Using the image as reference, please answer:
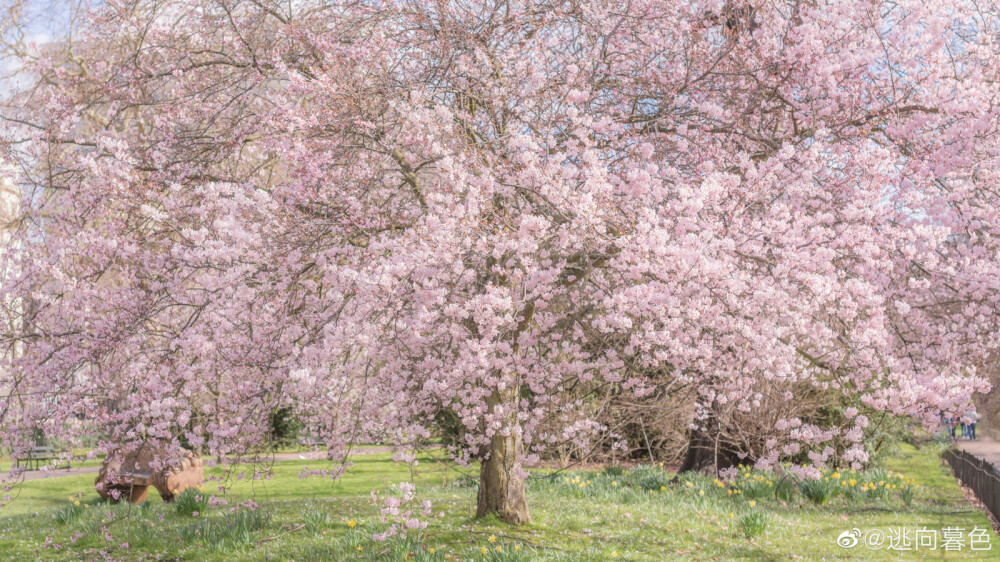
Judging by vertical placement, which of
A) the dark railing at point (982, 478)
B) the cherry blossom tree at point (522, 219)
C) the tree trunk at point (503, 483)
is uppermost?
the cherry blossom tree at point (522, 219)

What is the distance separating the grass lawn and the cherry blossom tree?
84cm

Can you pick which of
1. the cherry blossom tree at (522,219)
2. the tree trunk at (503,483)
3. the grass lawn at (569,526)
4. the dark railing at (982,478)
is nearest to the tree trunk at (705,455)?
the grass lawn at (569,526)

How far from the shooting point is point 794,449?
594 centimetres

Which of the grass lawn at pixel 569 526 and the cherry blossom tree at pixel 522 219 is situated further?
the grass lawn at pixel 569 526

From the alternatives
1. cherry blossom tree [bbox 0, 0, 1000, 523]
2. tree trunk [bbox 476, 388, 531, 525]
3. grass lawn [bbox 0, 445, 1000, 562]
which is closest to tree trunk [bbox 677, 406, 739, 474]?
grass lawn [bbox 0, 445, 1000, 562]

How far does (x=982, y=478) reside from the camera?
10.4m

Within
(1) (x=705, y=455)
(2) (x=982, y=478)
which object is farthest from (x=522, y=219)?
(2) (x=982, y=478)

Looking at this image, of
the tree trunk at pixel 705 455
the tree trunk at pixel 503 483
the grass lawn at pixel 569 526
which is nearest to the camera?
Answer: the grass lawn at pixel 569 526

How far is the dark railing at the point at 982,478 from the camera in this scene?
9350mm

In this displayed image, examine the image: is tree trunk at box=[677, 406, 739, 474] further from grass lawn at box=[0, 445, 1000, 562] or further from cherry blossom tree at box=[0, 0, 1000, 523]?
cherry blossom tree at box=[0, 0, 1000, 523]

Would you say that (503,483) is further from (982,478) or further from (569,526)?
(982,478)

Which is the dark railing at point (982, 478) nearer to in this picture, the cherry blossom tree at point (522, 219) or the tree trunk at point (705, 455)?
the cherry blossom tree at point (522, 219)

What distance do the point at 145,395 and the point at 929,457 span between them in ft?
65.9

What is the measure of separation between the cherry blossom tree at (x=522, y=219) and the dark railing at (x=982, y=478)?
10.5 feet
